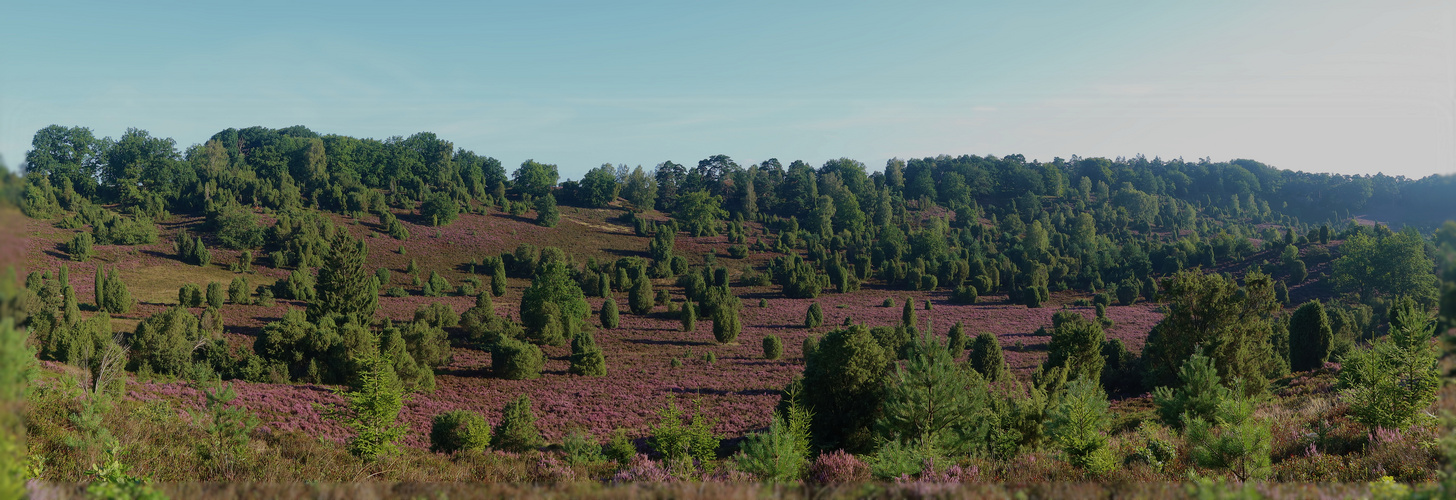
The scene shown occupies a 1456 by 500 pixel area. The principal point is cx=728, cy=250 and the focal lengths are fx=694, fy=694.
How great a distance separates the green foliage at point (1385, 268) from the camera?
60.7 meters

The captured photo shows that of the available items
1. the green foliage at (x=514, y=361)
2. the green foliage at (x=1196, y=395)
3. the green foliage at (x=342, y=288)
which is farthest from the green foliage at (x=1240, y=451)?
the green foliage at (x=342, y=288)

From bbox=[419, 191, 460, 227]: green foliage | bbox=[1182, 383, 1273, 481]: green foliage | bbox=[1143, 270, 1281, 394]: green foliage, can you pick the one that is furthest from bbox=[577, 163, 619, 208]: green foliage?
bbox=[1182, 383, 1273, 481]: green foliage

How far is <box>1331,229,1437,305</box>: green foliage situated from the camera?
60656 millimetres

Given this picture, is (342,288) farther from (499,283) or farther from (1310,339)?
(1310,339)

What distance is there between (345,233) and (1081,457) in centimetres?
4491

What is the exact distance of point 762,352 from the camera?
4075cm

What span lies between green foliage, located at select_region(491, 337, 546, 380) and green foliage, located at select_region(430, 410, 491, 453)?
12.6 meters

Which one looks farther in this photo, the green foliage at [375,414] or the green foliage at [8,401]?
the green foliage at [375,414]

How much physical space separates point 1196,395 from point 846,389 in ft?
26.4

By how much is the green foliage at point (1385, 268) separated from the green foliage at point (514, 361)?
71.0m

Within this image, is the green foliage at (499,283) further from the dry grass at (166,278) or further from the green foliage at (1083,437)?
the green foliage at (1083,437)

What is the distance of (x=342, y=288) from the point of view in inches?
1645

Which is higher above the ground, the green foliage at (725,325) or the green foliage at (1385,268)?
the green foliage at (1385,268)

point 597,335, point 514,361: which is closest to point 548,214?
point 597,335
